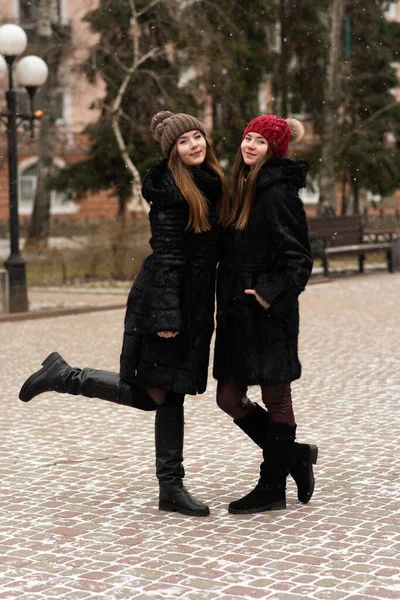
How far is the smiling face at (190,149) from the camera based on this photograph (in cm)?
→ 569

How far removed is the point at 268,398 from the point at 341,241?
20.1m

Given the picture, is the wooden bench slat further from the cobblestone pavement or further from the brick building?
the brick building

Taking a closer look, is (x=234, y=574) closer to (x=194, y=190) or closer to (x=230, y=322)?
(x=230, y=322)

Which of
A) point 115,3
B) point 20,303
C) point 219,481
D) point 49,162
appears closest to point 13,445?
point 219,481

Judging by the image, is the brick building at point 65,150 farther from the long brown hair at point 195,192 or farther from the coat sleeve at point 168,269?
the coat sleeve at point 168,269

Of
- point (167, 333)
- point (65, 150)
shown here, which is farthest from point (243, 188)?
point (65, 150)

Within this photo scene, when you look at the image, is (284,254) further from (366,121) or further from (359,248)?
(366,121)

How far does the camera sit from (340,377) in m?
10.2

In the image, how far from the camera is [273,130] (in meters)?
5.62

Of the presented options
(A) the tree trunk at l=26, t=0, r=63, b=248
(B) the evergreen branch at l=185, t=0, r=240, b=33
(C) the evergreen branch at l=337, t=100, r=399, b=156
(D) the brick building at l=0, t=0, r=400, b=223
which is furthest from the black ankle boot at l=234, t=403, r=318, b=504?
(D) the brick building at l=0, t=0, r=400, b=223

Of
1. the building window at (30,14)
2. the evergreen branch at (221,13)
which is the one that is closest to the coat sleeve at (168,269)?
the evergreen branch at (221,13)

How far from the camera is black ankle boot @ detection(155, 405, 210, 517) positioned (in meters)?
5.68

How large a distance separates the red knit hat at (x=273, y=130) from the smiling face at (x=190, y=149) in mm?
232

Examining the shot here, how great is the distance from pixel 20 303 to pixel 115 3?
16018 mm
